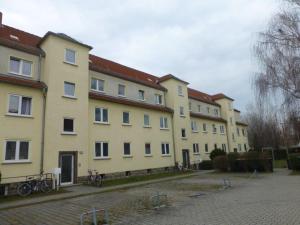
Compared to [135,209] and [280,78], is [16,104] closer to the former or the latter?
[135,209]

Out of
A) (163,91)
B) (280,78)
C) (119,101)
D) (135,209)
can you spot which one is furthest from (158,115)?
(135,209)

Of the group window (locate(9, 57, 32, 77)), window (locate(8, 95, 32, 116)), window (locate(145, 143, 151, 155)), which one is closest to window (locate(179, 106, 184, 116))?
window (locate(145, 143, 151, 155))

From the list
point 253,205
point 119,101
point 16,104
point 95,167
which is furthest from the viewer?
point 119,101

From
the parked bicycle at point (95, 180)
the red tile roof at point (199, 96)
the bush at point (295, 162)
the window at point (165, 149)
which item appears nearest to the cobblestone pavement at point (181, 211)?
the parked bicycle at point (95, 180)

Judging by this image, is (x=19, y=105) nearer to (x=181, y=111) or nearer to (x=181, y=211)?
(x=181, y=211)

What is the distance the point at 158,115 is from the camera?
29.1 m

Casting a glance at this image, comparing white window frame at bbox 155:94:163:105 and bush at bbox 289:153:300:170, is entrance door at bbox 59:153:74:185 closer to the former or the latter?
white window frame at bbox 155:94:163:105

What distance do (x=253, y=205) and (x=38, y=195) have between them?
1200cm

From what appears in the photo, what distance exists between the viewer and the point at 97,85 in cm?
2356

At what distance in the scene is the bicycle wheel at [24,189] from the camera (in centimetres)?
1492

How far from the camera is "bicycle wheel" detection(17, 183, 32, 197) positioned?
1492 centimetres

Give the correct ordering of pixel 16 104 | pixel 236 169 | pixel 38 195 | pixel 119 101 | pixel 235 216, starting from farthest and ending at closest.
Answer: pixel 236 169 < pixel 119 101 < pixel 16 104 < pixel 38 195 < pixel 235 216

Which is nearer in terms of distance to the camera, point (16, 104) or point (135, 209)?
point (135, 209)

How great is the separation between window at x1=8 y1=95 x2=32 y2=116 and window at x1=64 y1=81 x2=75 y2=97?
2869 mm
